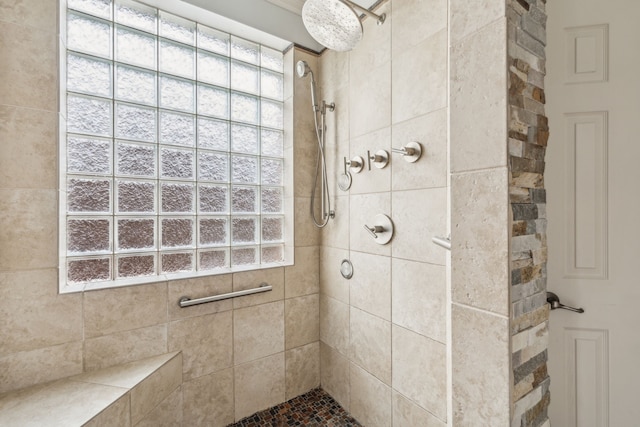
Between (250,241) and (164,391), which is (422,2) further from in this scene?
(164,391)

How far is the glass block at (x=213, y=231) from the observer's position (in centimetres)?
163

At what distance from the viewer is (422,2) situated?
1.23 metres

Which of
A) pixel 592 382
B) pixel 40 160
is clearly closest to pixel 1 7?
pixel 40 160

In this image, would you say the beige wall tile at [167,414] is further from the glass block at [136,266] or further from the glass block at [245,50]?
the glass block at [245,50]

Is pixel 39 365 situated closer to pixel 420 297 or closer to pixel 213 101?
pixel 213 101

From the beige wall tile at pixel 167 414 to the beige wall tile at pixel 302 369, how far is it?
625 mm

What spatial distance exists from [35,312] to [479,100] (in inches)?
71.8

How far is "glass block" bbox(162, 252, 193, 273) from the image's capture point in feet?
4.99

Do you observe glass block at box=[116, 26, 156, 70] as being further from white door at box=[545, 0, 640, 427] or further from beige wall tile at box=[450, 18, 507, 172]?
white door at box=[545, 0, 640, 427]

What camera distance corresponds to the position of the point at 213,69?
1684 millimetres

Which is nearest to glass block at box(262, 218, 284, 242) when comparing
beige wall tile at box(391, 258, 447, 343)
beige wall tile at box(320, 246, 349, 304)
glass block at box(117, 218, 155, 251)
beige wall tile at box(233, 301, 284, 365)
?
beige wall tile at box(320, 246, 349, 304)

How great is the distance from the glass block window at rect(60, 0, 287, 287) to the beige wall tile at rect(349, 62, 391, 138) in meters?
0.56

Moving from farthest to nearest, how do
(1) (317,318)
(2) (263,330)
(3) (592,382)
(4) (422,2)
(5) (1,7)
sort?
(1) (317,318) < (2) (263,330) < (4) (422,2) < (5) (1,7) < (3) (592,382)

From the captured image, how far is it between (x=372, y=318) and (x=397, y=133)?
100 centimetres
